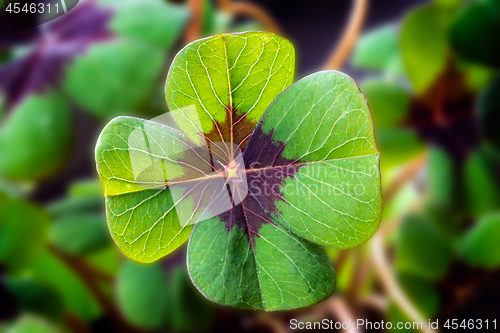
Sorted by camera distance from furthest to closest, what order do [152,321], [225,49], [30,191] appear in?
1. [30,191]
2. [152,321]
3. [225,49]

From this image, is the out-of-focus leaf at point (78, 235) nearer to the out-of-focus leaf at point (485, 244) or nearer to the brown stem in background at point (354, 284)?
the brown stem in background at point (354, 284)

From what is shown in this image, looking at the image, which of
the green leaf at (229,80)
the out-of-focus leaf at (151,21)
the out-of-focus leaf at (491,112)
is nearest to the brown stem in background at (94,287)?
the out-of-focus leaf at (151,21)

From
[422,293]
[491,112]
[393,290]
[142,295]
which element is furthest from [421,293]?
[142,295]

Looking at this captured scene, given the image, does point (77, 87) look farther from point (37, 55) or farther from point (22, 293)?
point (22, 293)

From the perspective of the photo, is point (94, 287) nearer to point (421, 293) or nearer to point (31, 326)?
point (31, 326)

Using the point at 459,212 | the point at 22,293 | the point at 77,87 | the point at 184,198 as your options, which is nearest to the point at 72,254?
the point at 22,293

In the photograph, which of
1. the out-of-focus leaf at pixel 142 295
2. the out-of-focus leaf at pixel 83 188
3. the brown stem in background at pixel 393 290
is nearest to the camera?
the brown stem in background at pixel 393 290

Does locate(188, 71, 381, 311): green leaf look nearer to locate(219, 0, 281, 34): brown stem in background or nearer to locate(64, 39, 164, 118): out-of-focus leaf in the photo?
locate(64, 39, 164, 118): out-of-focus leaf
